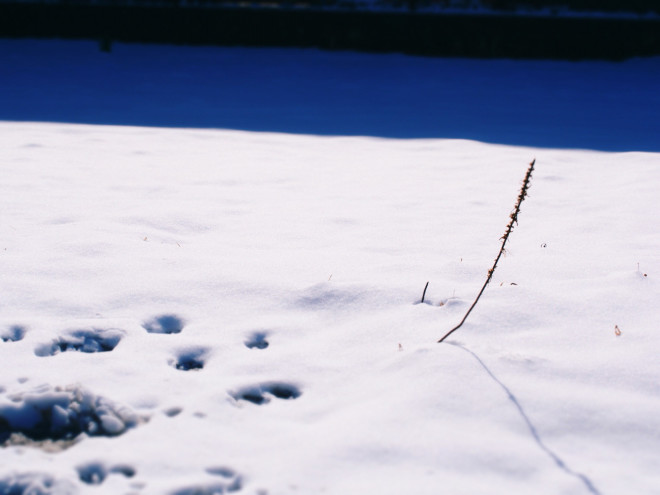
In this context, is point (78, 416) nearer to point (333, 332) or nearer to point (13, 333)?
point (13, 333)

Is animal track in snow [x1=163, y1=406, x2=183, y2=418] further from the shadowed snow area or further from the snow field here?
the shadowed snow area

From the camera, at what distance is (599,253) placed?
8.91 feet

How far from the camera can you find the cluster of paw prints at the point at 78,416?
1.42m

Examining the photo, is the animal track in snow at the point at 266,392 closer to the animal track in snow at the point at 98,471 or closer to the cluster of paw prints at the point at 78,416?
the cluster of paw prints at the point at 78,416

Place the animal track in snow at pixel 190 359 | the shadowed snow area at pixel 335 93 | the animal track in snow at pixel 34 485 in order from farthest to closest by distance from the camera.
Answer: the shadowed snow area at pixel 335 93
the animal track in snow at pixel 190 359
the animal track in snow at pixel 34 485

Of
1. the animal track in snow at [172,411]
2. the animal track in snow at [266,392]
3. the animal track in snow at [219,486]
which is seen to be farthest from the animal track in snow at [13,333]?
the animal track in snow at [219,486]

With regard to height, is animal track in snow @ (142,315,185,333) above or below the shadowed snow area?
below

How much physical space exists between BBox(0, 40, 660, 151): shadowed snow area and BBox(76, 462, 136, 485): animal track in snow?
13.3ft

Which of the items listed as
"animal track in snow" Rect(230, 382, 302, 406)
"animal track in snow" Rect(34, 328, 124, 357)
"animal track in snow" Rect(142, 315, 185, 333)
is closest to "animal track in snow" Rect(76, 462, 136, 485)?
"animal track in snow" Rect(230, 382, 302, 406)

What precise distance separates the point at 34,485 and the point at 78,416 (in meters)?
0.26

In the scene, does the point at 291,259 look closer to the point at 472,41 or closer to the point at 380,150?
the point at 380,150

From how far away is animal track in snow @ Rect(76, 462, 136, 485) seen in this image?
1449 mm

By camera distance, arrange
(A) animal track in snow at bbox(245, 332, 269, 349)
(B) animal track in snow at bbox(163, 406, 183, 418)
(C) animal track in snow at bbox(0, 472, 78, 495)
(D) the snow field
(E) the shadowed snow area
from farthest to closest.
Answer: (E) the shadowed snow area < (A) animal track in snow at bbox(245, 332, 269, 349) < (B) animal track in snow at bbox(163, 406, 183, 418) < (D) the snow field < (C) animal track in snow at bbox(0, 472, 78, 495)

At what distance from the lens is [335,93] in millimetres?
6645
